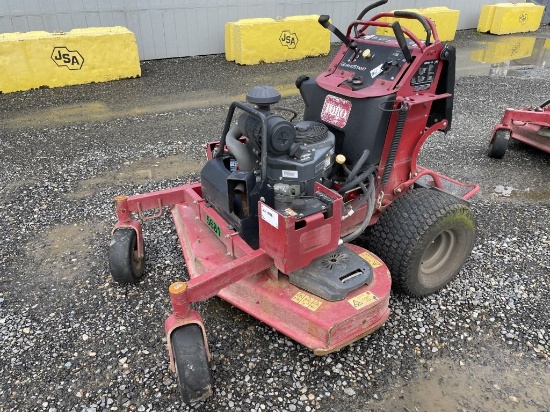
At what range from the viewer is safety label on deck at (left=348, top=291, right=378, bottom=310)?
2842 millimetres

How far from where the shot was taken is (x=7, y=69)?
845 cm

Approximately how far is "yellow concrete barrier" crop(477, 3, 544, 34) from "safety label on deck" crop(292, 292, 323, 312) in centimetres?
1573

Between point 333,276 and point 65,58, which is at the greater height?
point 333,276

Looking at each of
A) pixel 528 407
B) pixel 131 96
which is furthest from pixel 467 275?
pixel 131 96

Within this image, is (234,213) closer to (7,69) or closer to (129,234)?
(129,234)

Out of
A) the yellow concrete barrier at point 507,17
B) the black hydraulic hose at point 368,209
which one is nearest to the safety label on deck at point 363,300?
the black hydraulic hose at point 368,209

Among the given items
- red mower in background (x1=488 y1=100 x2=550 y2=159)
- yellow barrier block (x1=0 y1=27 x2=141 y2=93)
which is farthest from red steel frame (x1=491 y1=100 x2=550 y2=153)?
yellow barrier block (x1=0 y1=27 x2=141 y2=93)

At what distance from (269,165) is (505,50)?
13.0m

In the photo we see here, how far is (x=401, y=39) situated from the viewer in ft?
10.2

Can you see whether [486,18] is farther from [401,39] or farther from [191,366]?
[191,366]

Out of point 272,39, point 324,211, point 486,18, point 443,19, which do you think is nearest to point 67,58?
point 272,39

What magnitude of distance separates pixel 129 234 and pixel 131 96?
5714mm

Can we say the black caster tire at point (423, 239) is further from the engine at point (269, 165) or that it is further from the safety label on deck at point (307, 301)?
the safety label on deck at point (307, 301)

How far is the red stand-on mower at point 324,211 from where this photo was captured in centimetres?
278
